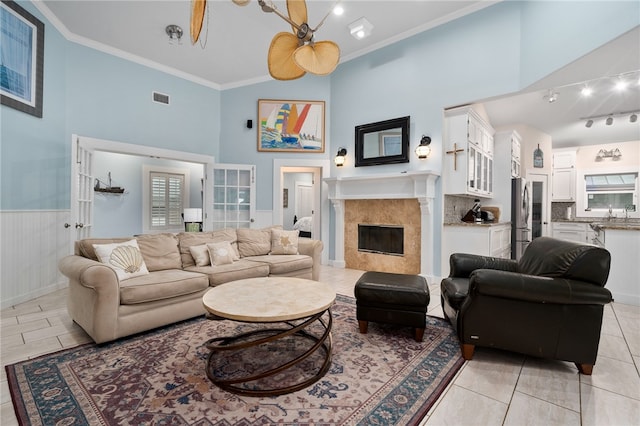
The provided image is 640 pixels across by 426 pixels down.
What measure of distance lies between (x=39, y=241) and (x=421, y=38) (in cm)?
582

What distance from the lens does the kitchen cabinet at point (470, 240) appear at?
13.4ft

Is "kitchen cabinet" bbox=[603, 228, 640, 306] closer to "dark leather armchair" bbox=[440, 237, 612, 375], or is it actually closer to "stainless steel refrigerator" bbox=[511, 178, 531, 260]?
"stainless steel refrigerator" bbox=[511, 178, 531, 260]

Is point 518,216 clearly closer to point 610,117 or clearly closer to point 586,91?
point 586,91

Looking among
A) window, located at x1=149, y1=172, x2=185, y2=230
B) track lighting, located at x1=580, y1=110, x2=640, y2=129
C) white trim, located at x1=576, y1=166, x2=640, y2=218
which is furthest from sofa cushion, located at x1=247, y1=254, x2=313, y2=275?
white trim, located at x1=576, y1=166, x2=640, y2=218

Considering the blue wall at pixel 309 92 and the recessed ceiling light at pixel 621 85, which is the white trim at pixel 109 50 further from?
the recessed ceiling light at pixel 621 85

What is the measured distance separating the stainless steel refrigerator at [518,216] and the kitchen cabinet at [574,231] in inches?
68.7

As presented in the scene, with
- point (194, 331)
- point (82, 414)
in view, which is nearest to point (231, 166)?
point (194, 331)

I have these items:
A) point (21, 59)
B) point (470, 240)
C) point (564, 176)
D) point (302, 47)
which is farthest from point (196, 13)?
point (564, 176)

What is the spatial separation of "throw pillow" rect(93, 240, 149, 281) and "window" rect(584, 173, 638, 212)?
897 centimetres

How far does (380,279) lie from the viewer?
2611mm

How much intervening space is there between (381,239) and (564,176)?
17.2ft

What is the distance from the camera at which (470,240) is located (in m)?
4.20

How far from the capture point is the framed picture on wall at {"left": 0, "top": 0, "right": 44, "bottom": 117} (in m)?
3.07

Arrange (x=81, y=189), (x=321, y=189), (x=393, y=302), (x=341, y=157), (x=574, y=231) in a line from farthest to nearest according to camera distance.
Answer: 1. (x=574, y=231)
2. (x=321, y=189)
3. (x=341, y=157)
4. (x=81, y=189)
5. (x=393, y=302)
